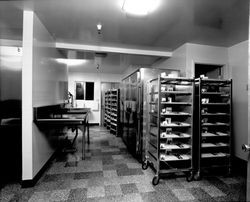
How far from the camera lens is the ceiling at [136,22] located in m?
2.04

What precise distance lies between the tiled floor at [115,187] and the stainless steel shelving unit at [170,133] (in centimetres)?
20

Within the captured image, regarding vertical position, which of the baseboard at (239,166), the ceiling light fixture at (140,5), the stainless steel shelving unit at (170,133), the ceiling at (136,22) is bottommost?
the baseboard at (239,166)

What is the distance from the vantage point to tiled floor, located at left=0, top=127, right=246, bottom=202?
80.2 inches

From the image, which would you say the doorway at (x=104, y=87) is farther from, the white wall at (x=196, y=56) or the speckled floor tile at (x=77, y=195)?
the speckled floor tile at (x=77, y=195)

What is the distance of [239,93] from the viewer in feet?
10.7

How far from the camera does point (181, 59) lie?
3492 millimetres

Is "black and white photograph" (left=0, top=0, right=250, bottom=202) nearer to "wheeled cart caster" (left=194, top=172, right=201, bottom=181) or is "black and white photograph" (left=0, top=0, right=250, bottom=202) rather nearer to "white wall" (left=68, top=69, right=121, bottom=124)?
"wheeled cart caster" (left=194, top=172, right=201, bottom=181)

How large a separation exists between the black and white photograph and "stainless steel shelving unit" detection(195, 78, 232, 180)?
18 millimetres

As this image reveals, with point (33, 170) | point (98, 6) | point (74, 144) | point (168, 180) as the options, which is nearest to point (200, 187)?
point (168, 180)

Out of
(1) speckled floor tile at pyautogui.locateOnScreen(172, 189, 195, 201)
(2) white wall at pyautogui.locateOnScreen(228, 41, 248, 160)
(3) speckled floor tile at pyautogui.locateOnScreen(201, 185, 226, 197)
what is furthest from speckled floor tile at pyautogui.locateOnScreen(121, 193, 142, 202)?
(2) white wall at pyautogui.locateOnScreen(228, 41, 248, 160)

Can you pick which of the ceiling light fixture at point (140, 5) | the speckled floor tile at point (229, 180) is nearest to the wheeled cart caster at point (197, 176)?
the speckled floor tile at point (229, 180)

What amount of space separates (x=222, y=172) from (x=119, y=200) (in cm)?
199

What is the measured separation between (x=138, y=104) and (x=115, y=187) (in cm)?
163

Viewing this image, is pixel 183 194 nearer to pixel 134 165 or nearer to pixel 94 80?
pixel 134 165
